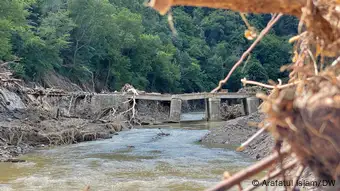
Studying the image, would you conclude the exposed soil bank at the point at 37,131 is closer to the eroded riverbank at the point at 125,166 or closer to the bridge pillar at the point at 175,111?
the eroded riverbank at the point at 125,166

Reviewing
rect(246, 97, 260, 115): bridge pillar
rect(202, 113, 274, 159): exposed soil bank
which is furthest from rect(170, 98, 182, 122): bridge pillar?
rect(202, 113, 274, 159): exposed soil bank

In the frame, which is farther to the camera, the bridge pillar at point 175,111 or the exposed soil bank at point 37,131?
the bridge pillar at point 175,111

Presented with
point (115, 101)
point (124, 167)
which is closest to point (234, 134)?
point (124, 167)

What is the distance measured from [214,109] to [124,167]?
19.9m

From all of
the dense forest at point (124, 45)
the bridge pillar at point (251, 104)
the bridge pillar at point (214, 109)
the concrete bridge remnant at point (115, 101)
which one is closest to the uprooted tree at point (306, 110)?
the concrete bridge remnant at point (115, 101)

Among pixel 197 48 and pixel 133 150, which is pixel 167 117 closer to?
pixel 133 150

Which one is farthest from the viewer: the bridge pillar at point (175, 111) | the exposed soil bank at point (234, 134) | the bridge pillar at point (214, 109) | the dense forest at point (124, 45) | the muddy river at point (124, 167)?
the dense forest at point (124, 45)

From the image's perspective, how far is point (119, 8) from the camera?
58125 mm

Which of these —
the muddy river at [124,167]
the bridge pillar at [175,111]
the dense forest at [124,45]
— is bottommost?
the muddy river at [124,167]

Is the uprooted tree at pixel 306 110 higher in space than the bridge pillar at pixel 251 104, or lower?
lower

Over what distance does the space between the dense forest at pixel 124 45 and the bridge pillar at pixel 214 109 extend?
649 centimetres

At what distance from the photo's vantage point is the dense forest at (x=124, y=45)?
122 feet

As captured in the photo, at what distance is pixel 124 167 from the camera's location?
12.8 meters

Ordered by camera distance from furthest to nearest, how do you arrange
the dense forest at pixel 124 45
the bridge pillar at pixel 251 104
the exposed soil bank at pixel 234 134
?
the dense forest at pixel 124 45 < the bridge pillar at pixel 251 104 < the exposed soil bank at pixel 234 134
